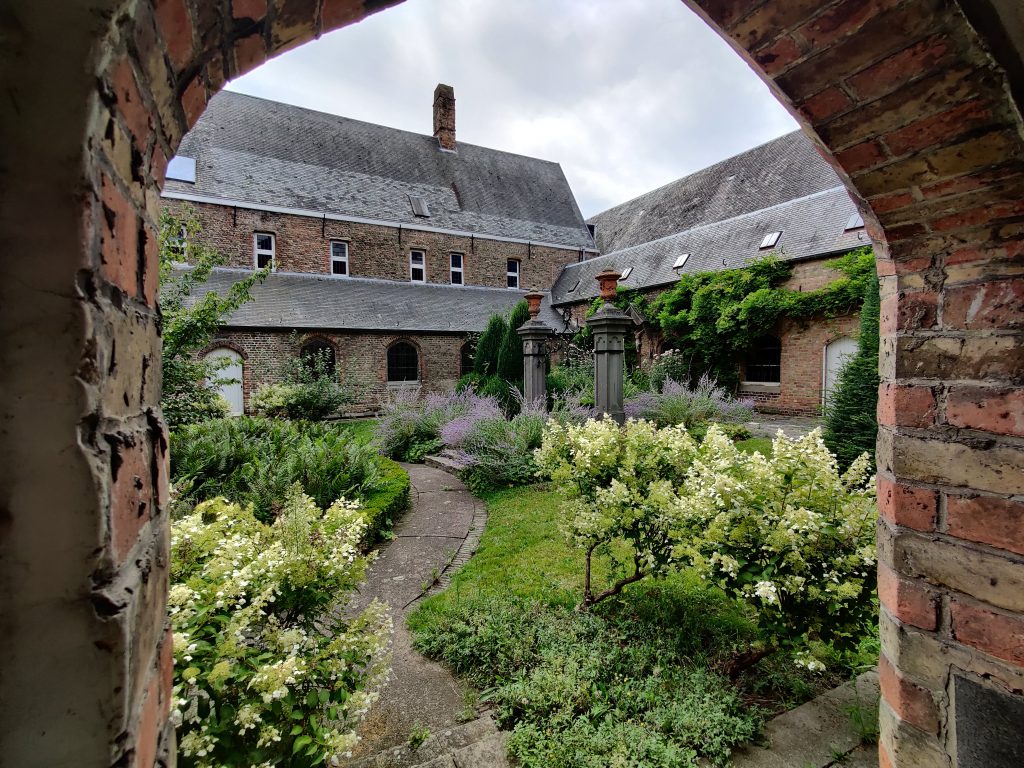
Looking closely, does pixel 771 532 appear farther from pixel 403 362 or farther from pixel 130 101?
pixel 403 362

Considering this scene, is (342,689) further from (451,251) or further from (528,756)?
(451,251)

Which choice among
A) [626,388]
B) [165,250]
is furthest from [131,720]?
[626,388]

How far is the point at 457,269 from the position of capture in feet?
60.0

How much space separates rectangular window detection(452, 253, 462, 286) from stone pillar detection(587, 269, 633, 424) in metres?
11.0

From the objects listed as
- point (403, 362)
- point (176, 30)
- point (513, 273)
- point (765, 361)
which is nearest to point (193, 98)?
point (176, 30)

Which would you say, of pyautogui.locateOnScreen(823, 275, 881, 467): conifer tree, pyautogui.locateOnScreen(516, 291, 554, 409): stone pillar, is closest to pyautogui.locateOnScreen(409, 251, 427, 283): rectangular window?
pyautogui.locateOnScreen(516, 291, 554, 409): stone pillar

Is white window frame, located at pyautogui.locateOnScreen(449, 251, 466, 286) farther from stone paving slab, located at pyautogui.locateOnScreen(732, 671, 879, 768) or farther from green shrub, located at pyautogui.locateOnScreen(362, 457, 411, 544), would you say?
stone paving slab, located at pyautogui.locateOnScreen(732, 671, 879, 768)

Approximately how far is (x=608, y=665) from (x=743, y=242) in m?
13.9

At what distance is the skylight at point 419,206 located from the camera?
1748 centimetres

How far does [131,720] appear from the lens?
564mm

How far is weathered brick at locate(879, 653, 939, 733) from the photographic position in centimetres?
124

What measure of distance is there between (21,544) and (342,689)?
1.36 m

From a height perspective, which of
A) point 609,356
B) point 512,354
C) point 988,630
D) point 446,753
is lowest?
point 446,753

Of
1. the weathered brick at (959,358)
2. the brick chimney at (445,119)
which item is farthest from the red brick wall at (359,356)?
the weathered brick at (959,358)
